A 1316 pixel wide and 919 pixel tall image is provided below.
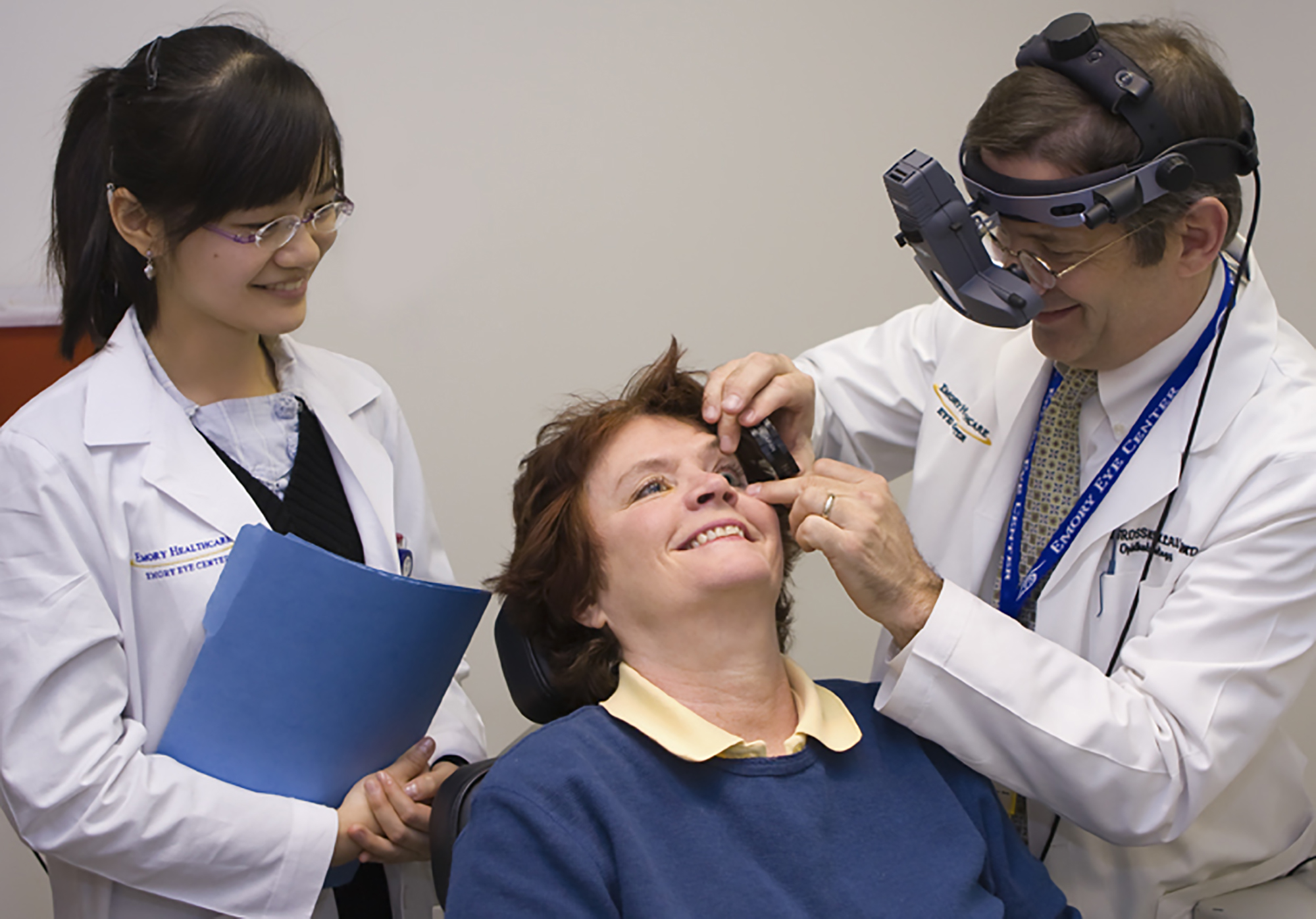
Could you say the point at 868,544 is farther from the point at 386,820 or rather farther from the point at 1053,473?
the point at 386,820

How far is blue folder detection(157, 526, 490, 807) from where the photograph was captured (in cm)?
124

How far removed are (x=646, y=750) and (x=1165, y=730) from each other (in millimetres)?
630

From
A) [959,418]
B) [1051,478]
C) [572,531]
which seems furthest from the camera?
[959,418]

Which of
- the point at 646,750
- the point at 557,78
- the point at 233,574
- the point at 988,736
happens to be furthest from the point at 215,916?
the point at 557,78

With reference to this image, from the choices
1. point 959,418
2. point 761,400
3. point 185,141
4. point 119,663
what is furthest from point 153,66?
point 959,418

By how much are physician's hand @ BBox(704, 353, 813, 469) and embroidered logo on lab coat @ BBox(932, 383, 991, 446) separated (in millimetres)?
237

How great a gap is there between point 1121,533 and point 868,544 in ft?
1.33

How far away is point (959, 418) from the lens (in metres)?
1.71

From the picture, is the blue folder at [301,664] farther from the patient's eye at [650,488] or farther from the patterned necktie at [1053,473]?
the patterned necktie at [1053,473]

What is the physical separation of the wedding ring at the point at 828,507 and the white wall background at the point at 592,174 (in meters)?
1.13

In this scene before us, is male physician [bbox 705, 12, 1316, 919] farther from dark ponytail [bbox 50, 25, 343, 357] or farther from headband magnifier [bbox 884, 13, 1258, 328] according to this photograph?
dark ponytail [bbox 50, 25, 343, 357]

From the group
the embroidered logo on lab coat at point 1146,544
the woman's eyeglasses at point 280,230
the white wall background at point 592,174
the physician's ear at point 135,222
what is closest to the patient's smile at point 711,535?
the embroidered logo on lab coat at point 1146,544

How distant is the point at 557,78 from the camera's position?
7.47ft

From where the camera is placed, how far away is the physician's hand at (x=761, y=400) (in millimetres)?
1486
